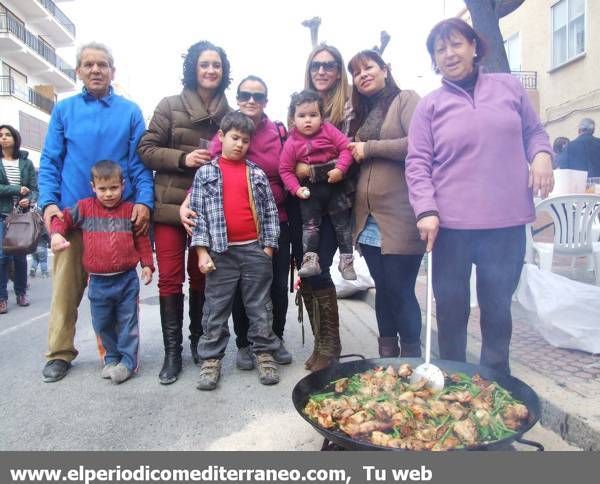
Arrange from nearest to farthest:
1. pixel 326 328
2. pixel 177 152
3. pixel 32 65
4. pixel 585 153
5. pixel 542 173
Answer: pixel 542 173 → pixel 177 152 → pixel 326 328 → pixel 585 153 → pixel 32 65

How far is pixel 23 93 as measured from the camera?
2942cm

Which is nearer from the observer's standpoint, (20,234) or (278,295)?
(278,295)

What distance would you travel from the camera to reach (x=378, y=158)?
3.12m

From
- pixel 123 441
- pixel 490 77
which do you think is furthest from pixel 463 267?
pixel 123 441

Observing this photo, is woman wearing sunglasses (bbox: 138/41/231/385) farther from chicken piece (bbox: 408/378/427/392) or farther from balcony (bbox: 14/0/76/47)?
balcony (bbox: 14/0/76/47)

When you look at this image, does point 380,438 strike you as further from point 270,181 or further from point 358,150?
point 270,181

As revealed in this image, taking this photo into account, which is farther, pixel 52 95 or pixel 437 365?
pixel 52 95

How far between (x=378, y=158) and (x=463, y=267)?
85cm

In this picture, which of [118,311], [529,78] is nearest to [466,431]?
[118,311]

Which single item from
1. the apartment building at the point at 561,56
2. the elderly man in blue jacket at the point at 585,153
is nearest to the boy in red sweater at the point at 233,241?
the elderly man in blue jacket at the point at 585,153

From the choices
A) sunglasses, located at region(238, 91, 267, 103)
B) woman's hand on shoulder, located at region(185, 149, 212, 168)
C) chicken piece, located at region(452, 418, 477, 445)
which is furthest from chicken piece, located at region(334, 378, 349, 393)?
sunglasses, located at region(238, 91, 267, 103)

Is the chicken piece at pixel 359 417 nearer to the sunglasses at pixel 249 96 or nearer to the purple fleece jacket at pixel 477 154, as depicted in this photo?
the purple fleece jacket at pixel 477 154

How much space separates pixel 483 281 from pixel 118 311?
2519mm
